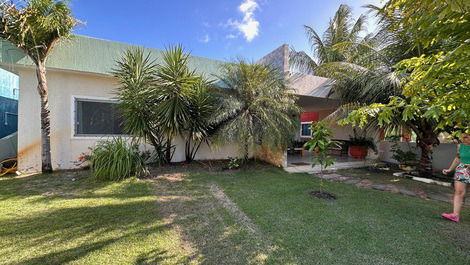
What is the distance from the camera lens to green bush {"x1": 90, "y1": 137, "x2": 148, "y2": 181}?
460 centimetres

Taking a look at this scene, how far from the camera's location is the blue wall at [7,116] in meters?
7.05

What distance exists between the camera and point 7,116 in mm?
7293

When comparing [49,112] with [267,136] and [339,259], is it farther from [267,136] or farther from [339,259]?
[339,259]

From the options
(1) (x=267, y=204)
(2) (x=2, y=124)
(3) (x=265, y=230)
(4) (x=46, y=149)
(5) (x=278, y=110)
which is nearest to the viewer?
(3) (x=265, y=230)

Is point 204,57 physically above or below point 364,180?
above

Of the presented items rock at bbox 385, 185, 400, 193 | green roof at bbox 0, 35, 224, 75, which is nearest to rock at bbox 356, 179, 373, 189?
rock at bbox 385, 185, 400, 193

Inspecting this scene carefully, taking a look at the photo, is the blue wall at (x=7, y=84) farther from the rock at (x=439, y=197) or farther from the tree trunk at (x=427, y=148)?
the tree trunk at (x=427, y=148)

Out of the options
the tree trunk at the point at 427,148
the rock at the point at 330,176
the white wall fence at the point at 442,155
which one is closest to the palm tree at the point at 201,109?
the rock at the point at 330,176

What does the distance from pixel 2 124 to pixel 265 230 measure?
1066cm

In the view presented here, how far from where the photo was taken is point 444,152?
6.37 metres

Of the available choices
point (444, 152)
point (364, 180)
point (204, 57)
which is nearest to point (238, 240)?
point (364, 180)

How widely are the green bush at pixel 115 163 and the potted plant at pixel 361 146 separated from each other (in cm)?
881

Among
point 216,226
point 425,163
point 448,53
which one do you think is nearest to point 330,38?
point 425,163

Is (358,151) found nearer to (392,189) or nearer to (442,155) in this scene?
(442,155)
